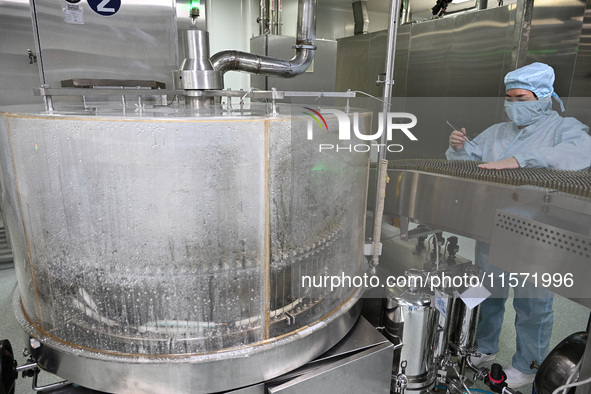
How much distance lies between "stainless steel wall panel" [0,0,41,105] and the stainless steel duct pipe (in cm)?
192

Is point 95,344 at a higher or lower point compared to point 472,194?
lower

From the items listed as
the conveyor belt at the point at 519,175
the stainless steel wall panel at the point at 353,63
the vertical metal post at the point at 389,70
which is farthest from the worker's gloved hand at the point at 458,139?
the stainless steel wall panel at the point at 353,63

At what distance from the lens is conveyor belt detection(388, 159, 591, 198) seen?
1.51 m

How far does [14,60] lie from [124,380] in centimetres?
268

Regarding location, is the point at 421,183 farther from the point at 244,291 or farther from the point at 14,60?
the point at 14,60

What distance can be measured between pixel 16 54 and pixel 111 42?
77cm

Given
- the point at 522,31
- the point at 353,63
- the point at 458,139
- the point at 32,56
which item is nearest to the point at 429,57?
the point at 522,31

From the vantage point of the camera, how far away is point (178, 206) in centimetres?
111

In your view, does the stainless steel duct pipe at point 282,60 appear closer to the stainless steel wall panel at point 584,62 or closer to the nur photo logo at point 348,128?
the nur photo logo at point 348,128

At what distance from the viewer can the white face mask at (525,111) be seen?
1854 millimetres

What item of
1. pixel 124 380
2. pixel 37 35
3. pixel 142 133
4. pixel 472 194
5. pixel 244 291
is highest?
pixel 37 35

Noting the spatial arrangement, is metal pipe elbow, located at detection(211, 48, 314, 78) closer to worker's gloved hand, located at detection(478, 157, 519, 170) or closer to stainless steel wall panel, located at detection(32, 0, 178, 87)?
worker's gloved hand, located at detection(478, 157, 519, 170)

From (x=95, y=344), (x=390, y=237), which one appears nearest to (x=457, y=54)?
(x=390, y=237)

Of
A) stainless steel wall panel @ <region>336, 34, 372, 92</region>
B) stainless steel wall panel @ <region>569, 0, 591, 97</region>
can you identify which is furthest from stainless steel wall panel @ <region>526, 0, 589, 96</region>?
stainless steel wall panel @ <region>336, 34, 372, 92</region>
